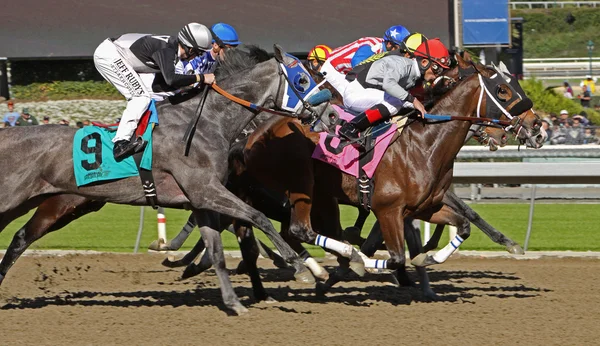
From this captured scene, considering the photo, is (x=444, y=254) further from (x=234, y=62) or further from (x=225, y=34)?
(x=225, y=34)

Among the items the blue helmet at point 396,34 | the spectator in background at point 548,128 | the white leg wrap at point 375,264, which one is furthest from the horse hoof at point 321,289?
the spectator in background at point 548,128

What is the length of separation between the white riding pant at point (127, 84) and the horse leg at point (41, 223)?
1.03 metres

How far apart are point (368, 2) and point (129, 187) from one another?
22371 mm

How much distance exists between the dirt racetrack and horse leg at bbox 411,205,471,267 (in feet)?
1.18

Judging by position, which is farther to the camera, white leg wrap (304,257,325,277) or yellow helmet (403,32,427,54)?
yellow helmet (403,32,427,54)

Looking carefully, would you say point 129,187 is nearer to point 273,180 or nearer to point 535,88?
point 273,180

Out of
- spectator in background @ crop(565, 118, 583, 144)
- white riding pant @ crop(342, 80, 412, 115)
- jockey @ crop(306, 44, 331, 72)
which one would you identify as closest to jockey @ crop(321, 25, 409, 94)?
jockey @ crop(306, 44, 331, 72)

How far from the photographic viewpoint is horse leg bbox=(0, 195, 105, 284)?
7.67 m

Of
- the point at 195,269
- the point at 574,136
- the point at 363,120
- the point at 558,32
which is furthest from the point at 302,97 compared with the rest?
the point at 558,32

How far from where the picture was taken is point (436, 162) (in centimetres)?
746

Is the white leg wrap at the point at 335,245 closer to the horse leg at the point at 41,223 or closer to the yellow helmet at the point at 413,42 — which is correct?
the yellow helmet at the point at 413,42

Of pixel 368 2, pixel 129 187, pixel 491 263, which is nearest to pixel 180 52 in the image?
pixel 129 187

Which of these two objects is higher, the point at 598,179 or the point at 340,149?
→ the point at 340,149

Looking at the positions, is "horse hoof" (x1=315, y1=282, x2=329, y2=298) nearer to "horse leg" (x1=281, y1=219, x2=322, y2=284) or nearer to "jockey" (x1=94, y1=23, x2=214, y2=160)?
"horse leg" (x1=281, y1=219, x2=322, y2=284)
